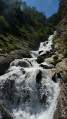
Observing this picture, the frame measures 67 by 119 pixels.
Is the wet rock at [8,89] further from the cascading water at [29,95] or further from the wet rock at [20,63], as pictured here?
the wet rock at [20,63]

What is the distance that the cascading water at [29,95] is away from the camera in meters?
12.5

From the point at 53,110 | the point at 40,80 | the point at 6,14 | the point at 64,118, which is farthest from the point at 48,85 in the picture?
the point at 6,14

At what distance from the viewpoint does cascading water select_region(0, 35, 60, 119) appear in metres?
12.5

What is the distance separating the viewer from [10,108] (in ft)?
40.6

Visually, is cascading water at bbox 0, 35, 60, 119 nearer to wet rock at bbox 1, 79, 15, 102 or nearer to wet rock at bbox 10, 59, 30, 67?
wet rock at bbox 1, 79, 15, 102

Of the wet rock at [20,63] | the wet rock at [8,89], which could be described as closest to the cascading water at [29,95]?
the wet rock at [8,89]

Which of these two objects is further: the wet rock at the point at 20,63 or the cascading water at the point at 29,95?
the wet rock at the point at 20,63

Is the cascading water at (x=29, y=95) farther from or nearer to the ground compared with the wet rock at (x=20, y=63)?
nearer to the ground

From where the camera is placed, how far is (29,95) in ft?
46.0

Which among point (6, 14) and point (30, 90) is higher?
point (6, 14)

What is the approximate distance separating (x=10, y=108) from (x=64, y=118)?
6.04 metres

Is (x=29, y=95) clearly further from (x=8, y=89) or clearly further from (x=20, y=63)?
(x=20, y=63)

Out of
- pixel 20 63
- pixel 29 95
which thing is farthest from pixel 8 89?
pixel 20 63

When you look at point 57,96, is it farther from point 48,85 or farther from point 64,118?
point 64,118
